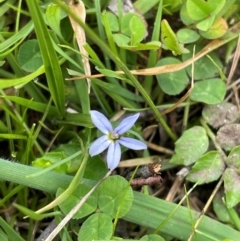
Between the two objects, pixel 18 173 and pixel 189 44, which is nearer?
pixel 18 173

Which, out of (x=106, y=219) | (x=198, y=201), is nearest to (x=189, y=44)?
(x=198, y=201)

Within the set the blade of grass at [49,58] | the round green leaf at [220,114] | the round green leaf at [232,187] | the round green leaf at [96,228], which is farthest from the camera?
the round green leaf at [220,114]

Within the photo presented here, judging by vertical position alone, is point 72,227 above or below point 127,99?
below

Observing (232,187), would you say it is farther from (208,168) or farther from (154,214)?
(154,214)

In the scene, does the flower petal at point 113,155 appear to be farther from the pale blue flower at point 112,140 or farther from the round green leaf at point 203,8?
the round green leaf at point 203,8

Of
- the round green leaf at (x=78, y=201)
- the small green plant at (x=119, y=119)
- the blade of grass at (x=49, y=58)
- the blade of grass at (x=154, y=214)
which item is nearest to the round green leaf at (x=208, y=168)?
the small green plant at (x=119, y=119)

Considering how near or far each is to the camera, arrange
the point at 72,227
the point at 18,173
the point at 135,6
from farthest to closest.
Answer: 1. the point at 135,6
2. the point at 72,227
3. the point at 18,173

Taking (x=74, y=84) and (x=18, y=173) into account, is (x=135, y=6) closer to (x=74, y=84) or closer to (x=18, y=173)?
(x=74, y=84)

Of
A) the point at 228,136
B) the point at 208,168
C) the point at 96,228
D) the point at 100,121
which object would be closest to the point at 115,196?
the point at 96,228
